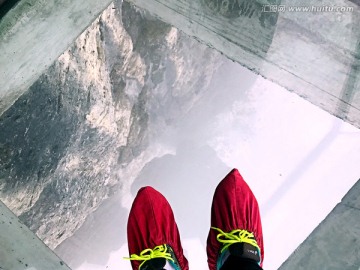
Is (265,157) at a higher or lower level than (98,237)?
higher

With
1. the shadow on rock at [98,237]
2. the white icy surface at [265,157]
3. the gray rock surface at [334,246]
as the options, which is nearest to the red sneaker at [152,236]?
the gray rock surface at [334,246]

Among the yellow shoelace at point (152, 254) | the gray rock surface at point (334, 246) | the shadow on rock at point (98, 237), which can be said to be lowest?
the shadow on rock at point (98, 237)

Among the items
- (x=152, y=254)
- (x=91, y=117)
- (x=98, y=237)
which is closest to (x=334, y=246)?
(x=152, y=254)

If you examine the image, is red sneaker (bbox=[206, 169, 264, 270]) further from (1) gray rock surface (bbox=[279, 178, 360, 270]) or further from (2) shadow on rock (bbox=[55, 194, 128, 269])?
(2) shadow on rock (bbox=[55, 194, 128, 269])

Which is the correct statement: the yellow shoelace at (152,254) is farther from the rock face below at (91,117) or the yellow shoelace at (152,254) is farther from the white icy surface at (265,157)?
the white icy surface at (265,157)

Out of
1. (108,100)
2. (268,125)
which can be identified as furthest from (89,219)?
(268,125)

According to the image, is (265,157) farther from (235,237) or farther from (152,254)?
(152,254)
